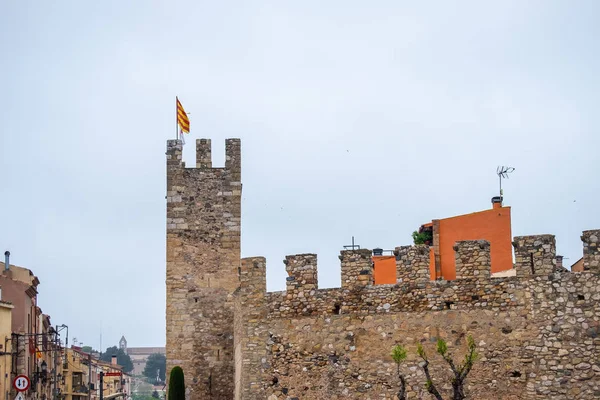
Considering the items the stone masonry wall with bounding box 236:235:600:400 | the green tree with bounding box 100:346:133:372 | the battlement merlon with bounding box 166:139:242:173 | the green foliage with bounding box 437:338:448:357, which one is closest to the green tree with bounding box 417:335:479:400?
the green foliage with bounding box 437:338:448:357

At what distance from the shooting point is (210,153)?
3338 centimetres

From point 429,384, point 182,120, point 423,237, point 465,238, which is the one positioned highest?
point 182,120

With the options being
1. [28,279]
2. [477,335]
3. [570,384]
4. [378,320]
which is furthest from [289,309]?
[28,279]

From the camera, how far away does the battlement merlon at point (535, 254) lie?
24.6m

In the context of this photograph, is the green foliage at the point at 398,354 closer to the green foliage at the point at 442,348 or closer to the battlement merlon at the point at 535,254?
the green foliage at the point at 442,348

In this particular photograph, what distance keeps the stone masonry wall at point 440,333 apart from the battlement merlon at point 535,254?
43mm

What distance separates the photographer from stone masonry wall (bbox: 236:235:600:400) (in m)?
24.4

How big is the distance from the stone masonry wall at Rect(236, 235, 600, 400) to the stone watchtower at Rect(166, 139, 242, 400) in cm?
509

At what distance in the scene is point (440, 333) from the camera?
82.8ft

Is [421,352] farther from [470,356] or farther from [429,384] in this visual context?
[470,356]

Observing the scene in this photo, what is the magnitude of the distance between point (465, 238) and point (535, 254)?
7543 mm

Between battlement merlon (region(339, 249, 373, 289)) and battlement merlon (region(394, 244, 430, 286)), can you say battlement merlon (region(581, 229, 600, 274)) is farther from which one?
battlement merlon (region(339, 249, 373, 289))

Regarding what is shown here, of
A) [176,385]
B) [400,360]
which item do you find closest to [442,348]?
[400,360]

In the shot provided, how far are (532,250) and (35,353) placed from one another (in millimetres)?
33570
